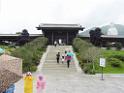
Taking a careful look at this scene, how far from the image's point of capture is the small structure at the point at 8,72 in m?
7.09

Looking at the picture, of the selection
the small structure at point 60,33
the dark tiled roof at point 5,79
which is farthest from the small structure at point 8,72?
the small structure at point 60,33

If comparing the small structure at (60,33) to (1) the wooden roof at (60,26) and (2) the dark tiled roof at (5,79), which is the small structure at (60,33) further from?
(2) the dark tiled roof at (5,79)

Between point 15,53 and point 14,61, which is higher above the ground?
point 14,61

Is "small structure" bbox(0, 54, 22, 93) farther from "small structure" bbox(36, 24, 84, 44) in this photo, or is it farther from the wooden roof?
"small structure" bbox(36, 24, 84, 44)

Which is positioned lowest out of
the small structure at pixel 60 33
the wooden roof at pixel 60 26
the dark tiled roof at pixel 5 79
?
the small structure at pixel 60 33

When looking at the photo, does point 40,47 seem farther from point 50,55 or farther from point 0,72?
point 0,72

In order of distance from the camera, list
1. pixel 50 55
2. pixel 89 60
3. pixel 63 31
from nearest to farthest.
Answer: pixel 89 60
pixel 50 55
pixel 63 31

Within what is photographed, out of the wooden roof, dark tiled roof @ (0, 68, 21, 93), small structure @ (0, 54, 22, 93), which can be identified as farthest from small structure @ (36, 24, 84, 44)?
dark tiled roof @ (0, 68, 21, 93)

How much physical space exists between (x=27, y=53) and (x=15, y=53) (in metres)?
1.20

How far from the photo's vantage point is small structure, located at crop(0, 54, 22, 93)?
709cm

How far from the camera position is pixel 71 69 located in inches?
1313

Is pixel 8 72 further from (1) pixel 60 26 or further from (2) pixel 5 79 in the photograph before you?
(1) pixel 60 26

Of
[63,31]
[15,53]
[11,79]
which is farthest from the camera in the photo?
[63,31]

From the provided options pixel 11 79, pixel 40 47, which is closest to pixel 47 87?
pixel 11 79
